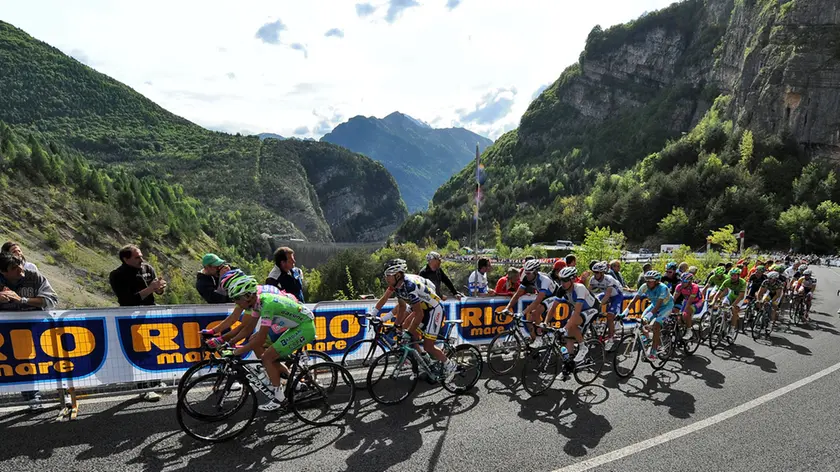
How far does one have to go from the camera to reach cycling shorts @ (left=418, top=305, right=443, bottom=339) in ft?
20.5

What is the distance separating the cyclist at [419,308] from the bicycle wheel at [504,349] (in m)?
1.27

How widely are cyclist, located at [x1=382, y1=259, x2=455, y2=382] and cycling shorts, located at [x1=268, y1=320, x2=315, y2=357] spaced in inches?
49.8

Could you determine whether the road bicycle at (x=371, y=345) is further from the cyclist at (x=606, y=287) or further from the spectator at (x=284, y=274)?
the cyclist at (x=606, y=287)

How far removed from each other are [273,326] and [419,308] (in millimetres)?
2004

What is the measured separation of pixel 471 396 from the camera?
6379mm

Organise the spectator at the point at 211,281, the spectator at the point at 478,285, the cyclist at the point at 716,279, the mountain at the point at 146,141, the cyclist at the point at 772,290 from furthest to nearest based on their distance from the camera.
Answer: the mountain at the point at 146,141
the cyclist at the point at 772,290
the cyclist at the point at 716,279
the spectator at the point at 478,285
the spectator at the point at 211,281

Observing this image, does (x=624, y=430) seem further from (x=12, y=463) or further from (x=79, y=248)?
(x=79, y=248)

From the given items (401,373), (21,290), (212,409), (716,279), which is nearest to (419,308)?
(401,373)

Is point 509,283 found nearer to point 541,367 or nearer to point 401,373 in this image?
point 541,367

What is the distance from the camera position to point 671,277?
27.6 feet

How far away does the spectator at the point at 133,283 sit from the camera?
19.2ft

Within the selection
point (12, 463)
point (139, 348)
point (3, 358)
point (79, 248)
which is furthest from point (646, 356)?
point (79, 248)

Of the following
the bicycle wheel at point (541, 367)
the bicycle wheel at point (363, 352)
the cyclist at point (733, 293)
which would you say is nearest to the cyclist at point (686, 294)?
the cyclist at point (733, 293)

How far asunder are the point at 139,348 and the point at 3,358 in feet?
4.60
